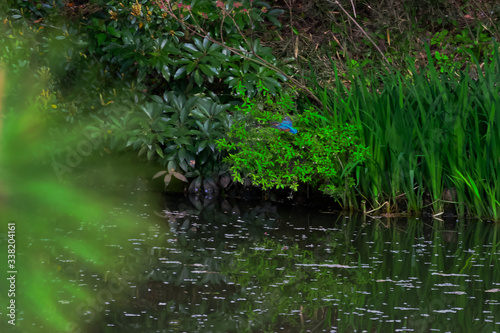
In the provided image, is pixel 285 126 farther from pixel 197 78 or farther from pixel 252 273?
pixel 252 273

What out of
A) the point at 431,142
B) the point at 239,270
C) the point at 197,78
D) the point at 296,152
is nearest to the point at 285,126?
the point at 296,152

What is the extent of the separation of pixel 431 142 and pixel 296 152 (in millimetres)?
Result: 1093

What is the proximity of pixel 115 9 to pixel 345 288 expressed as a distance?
14.1 feet

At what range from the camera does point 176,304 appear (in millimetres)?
3715

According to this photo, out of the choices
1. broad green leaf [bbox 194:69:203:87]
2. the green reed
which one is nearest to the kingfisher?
the green reed

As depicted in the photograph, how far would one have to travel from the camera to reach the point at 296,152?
6.57m

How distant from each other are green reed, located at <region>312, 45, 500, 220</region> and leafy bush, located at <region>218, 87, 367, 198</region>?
5.5 inches

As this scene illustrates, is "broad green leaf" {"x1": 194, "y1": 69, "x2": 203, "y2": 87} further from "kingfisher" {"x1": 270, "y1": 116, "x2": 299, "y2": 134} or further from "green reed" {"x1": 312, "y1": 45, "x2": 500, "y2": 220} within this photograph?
"green reed" {"x1": 312, "y1": 45, "x2": 500, "y2": 220}

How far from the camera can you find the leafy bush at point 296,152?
6.39 m

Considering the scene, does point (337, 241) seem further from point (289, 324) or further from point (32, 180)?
point (32, 180)

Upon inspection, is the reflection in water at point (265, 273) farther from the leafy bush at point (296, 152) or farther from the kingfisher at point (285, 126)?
the kingfisher at point (285, 126)

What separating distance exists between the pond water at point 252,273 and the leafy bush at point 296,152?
323mm

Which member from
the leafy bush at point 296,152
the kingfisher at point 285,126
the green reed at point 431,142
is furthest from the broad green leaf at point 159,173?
the green reed at point 431,142

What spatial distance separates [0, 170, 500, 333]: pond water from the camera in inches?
137
